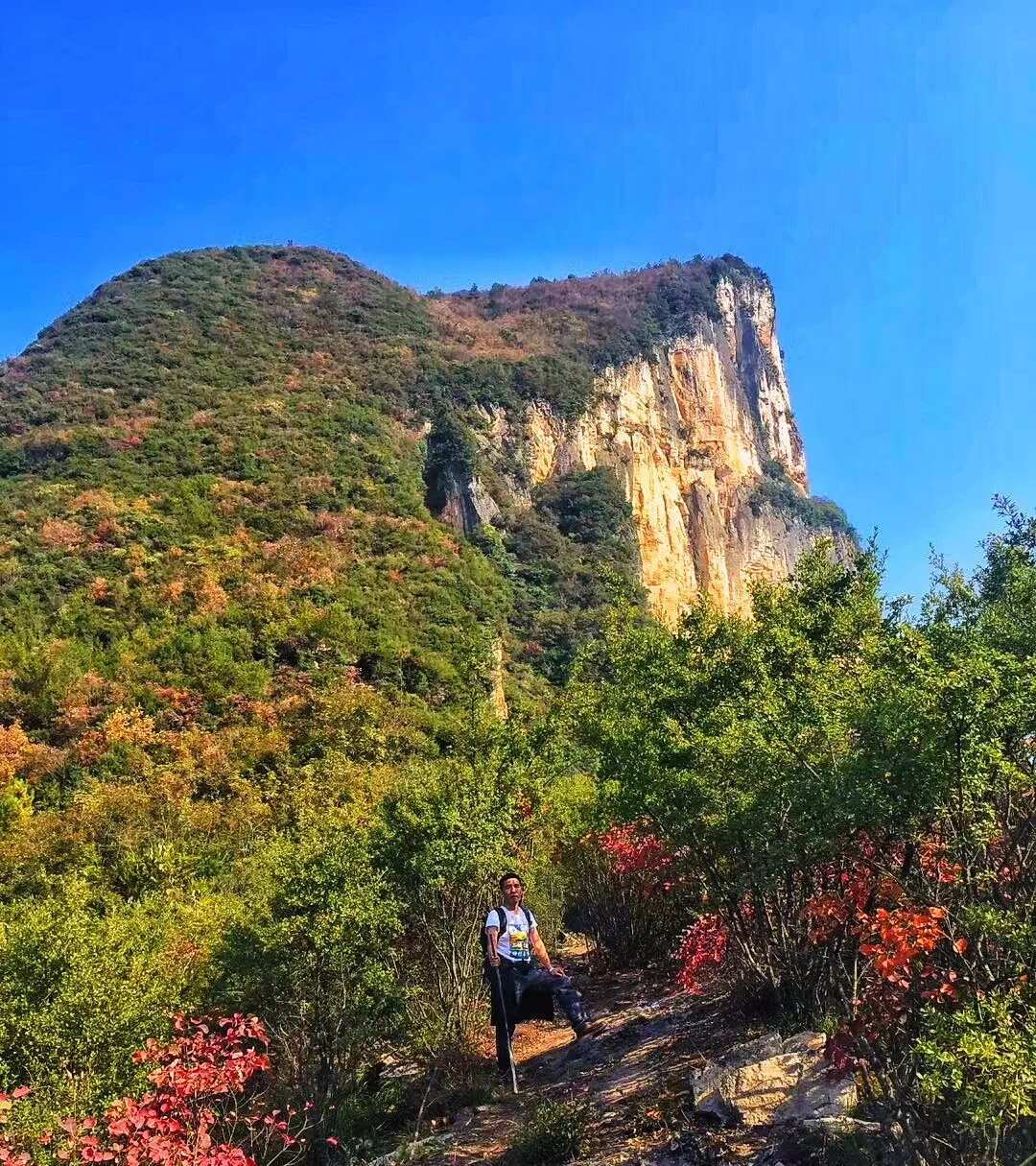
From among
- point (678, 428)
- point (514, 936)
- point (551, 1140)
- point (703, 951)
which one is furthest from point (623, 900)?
point (678, 428)

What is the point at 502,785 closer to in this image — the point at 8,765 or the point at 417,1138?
the point at 417,1138

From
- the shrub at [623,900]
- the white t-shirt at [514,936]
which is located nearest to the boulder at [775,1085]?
the white t-shirt at [514,936]

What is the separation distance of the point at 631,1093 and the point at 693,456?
6788 centimetres

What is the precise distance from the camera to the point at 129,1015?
5.55 m

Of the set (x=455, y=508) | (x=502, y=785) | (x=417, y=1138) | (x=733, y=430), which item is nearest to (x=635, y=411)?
(x=733, y=430)

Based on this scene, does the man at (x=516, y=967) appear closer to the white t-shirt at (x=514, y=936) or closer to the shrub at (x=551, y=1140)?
the white t-shirt at (x=514, y=936)

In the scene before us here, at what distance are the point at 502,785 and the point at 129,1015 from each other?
18.3 ft

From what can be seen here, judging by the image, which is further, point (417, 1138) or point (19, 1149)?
point (417, 1138)

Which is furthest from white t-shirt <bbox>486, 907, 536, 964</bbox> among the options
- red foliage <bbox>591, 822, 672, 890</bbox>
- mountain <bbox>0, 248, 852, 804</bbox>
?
mountain <bbox>0, 248, 852, 804</bbox>

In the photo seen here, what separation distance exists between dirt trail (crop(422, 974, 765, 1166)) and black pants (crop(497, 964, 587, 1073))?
0.60 metres

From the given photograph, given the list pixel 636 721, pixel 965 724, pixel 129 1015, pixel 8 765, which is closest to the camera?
pixel 965 724

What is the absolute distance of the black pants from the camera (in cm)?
622

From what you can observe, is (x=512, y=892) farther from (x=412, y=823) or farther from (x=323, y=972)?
(x=412, y=823)

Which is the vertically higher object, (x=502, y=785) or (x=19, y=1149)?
(x=502, y=785)
